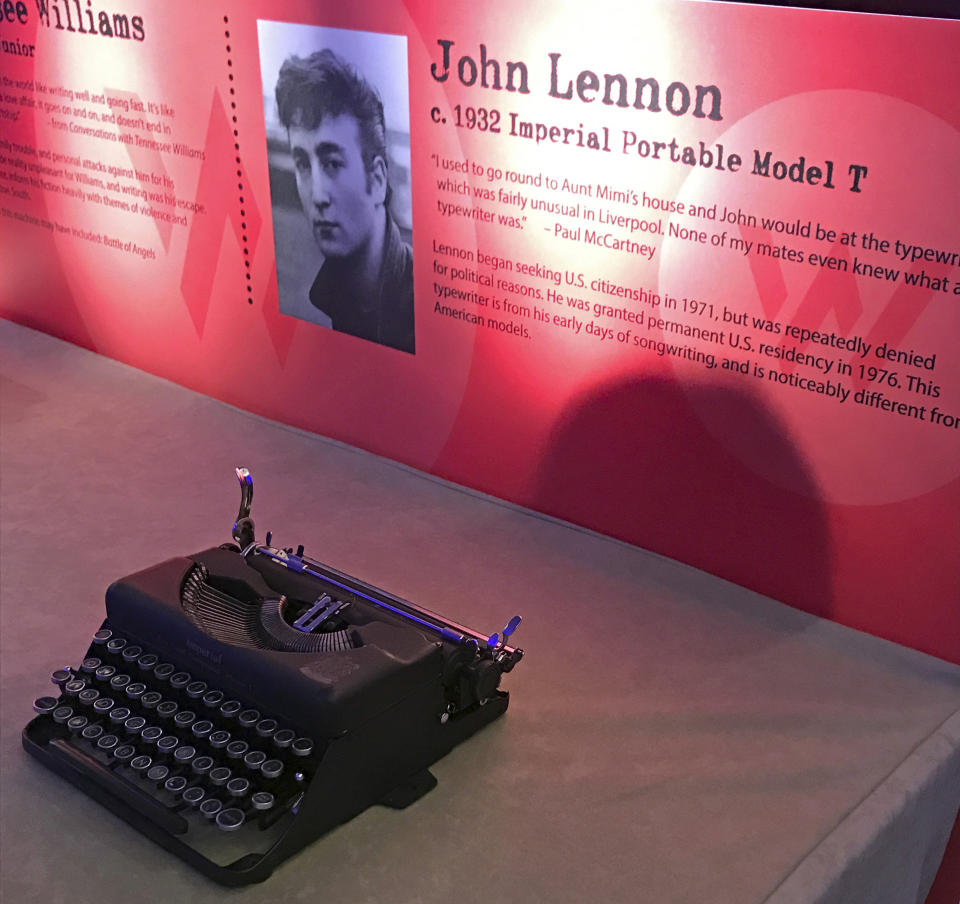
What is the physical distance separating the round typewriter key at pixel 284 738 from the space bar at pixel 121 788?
0.54ft

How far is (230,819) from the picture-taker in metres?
1.62

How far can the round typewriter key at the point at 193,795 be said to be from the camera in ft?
5.44

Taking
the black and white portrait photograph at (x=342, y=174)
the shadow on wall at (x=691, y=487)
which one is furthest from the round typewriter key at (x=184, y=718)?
the black and white portrait photograph at (x=342, y=174)

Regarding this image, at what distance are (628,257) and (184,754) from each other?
1.24 meters

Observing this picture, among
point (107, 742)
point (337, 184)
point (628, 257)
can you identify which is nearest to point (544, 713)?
point (107, 742)

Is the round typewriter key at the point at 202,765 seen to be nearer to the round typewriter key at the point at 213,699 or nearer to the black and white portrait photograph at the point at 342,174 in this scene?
the round typewriter key at the point at 213,699

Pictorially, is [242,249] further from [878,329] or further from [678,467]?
[878,329]

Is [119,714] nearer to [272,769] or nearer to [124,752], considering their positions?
[124,752]

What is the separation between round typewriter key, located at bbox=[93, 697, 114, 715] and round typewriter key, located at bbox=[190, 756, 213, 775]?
204 mm

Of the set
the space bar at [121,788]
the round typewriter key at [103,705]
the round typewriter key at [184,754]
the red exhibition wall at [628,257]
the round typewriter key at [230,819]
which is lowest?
the space bar at [121,788]

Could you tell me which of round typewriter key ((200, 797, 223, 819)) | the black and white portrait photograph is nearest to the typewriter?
round typewriter key ((200, 797, 223, 819))

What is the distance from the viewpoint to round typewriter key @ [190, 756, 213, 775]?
1.69m

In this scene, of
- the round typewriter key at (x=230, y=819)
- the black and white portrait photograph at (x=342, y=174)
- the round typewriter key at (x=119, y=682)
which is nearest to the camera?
the round typewriter key at (x=230, y=819)

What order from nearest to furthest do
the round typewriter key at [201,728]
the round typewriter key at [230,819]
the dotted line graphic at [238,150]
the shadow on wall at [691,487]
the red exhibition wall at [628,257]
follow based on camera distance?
the round typewriter key at [230,819] < the round typewriter key at [201,728] < the red exhibition wall at [628,257] < the shadow on wall at [691,487] < the dotted line graphic at [238,150]
